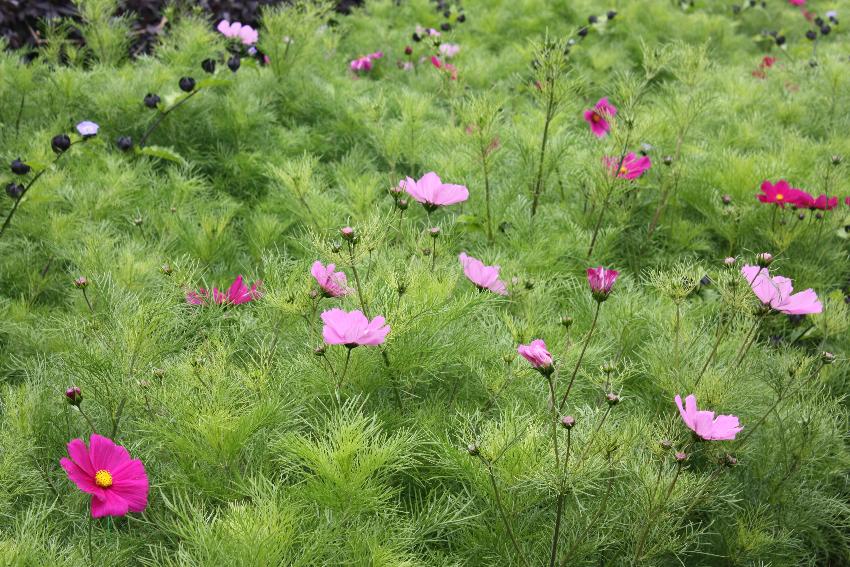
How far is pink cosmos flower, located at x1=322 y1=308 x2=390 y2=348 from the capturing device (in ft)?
3.56

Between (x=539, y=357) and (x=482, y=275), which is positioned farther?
(x=482, y=275)

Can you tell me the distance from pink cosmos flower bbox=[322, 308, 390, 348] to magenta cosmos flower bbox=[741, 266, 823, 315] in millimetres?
621

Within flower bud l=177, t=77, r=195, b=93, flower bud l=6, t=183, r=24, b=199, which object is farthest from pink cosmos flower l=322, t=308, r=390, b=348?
flower bud l=177, t=77, r=195, b=93

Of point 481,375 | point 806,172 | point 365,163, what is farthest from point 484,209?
point 806,172

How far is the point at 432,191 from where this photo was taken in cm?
147

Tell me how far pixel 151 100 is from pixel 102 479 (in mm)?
1835

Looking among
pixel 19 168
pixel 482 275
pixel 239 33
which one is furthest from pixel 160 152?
pixel 482 275

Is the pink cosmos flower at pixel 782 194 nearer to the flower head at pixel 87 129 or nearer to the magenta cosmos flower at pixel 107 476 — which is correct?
the magenta cosmos flower at pixel 107 476

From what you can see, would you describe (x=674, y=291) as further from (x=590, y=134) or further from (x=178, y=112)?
(x=178, y=112)

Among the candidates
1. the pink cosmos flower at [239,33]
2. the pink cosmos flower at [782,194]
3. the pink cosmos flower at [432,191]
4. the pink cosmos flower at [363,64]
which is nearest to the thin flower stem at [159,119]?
the pink cosmos flower at [239,33]

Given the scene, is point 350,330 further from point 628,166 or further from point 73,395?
point 628,166

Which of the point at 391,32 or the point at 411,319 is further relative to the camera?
the point at 391,32

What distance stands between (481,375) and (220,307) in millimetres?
555

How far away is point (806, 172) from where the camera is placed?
2.49 m
